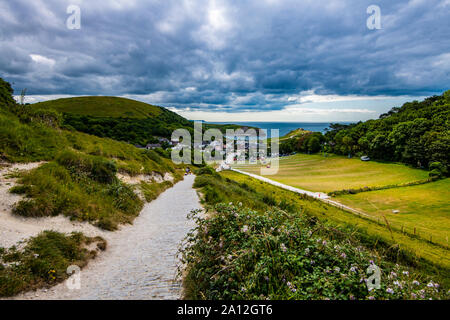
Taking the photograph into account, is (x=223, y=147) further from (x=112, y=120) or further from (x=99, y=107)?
(x=99, y=107)

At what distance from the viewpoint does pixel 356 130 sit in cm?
11388

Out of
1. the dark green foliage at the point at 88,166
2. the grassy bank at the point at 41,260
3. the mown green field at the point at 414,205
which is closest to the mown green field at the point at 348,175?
the mown green field at the point at 414,205

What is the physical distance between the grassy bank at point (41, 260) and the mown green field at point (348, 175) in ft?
195

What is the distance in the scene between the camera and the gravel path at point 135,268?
16.3ft

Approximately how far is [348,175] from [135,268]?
275 feet

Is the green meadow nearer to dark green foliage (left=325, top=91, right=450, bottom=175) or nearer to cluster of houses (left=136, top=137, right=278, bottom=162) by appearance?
dark green foliage (left=325, top=91, right=450, bottom=175)

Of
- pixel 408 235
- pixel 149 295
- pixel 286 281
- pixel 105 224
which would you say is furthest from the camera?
pixel 408 235

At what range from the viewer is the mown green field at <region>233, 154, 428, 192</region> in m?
60.4

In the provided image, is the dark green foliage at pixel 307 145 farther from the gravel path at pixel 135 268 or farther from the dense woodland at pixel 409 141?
the gravel path at pixel 135 268

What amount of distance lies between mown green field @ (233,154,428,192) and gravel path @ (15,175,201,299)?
56156 mm

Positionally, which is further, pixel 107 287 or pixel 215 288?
pixel 107 287

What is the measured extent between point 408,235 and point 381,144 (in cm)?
7734

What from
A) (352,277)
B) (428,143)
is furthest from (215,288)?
(428,143)
